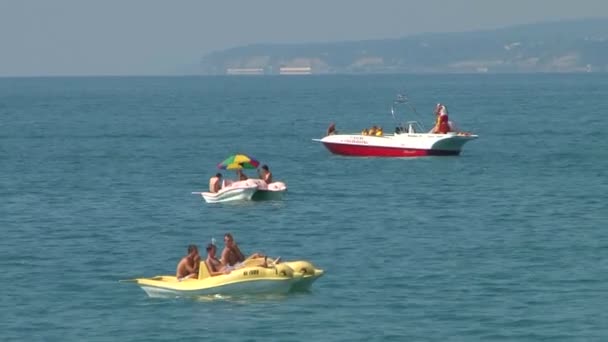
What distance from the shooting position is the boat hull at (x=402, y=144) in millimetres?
84375

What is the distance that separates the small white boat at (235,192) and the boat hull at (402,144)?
21.4m

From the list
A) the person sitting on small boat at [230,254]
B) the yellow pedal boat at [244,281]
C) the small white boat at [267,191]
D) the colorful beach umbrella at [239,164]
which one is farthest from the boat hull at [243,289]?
the small white boat at [267,191]

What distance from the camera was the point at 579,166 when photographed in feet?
281

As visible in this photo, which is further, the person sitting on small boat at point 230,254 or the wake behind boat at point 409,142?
the wake behind boat at point 409,142

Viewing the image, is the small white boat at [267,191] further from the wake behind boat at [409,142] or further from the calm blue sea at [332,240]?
the wake behind boat at [409,142]

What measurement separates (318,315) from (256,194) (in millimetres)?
24986

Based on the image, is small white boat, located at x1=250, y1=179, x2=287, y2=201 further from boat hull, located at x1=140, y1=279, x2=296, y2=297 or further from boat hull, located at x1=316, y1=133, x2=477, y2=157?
boat hull, located at x1=140, y1=279, x2=296, y2=297

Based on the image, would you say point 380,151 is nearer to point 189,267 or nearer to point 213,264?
point 213,264

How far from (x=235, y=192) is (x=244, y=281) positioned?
23.3m

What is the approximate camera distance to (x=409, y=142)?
85.1 m

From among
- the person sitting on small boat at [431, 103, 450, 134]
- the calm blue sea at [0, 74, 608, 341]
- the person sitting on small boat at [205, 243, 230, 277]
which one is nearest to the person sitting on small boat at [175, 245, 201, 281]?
the person sitting on small boat at [205, 243, 230, 277]

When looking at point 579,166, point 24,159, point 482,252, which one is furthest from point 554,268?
point 24,159

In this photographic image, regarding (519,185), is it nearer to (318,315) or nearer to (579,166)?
(579,166)

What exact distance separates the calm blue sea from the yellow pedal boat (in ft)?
1.23
